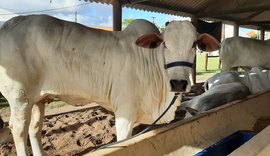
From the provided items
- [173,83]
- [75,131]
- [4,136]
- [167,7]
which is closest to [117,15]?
[167,7]

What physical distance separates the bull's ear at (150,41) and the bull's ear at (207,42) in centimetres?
33

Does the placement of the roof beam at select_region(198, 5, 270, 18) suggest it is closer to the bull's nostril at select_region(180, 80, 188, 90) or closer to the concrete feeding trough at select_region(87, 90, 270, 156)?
the concrete feeding trough at select_region(87, 90, 270, 156)

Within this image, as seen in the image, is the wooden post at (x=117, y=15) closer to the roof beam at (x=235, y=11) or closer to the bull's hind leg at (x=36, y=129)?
the bull's hind leg at (x=36, y=129)

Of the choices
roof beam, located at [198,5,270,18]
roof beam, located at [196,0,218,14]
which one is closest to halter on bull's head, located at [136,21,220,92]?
roof beam, located at [198,5,270,18]

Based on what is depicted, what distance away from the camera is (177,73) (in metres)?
2.12

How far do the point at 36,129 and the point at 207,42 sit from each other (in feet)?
6.42

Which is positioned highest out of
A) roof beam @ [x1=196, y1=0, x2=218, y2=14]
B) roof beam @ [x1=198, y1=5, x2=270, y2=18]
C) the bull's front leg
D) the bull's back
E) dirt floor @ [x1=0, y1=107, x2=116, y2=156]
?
roof beam @ [x1=196, y1=0, x2=218, y2=14]

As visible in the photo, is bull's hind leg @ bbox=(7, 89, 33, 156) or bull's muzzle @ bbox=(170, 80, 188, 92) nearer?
bull's muzzle @ bbox=(170, 80, 188, 92)

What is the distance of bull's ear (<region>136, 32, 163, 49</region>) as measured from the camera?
2.32m

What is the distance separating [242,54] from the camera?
7781mm

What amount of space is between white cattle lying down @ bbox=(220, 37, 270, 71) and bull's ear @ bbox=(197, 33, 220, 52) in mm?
5562

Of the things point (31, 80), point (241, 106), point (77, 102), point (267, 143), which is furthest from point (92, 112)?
point (267, 143)

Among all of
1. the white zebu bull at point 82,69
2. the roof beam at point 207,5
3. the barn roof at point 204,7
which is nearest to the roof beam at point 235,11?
the barn roof at point 204,7

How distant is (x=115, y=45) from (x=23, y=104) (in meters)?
1.03
